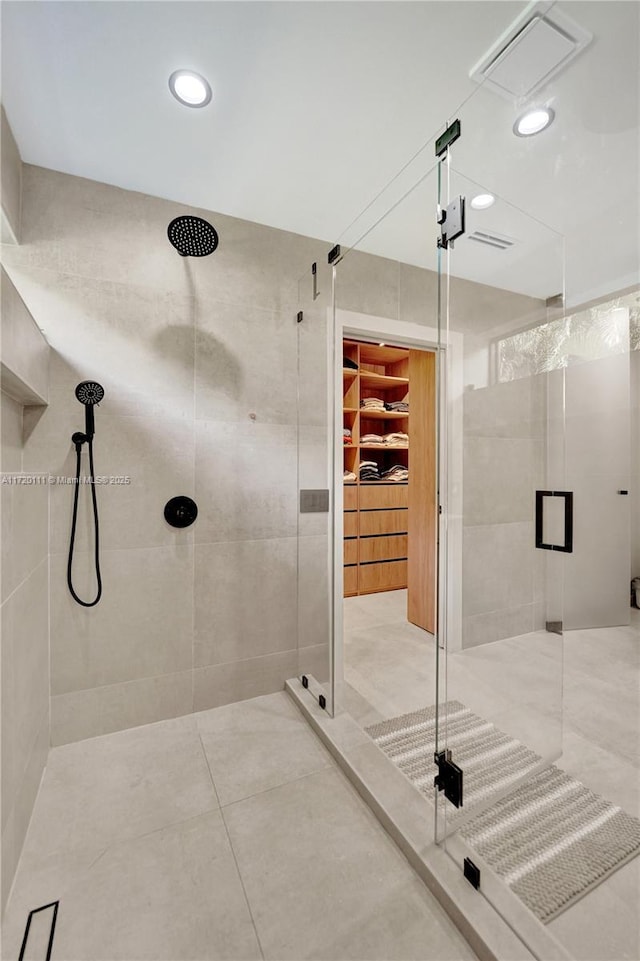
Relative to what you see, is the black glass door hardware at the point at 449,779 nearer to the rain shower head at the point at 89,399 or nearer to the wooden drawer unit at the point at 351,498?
the rain shower head at the point at 89,399

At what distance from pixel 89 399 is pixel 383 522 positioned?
285 centimetres

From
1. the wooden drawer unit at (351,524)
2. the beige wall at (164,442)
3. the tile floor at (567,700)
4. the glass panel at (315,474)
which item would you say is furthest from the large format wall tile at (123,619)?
the wooden drawer unit at (351,524)

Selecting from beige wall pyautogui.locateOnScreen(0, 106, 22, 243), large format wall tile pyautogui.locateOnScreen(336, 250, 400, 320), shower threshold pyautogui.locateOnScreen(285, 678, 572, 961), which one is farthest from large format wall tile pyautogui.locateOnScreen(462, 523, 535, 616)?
beige wall pyautogui.locateOnScreen(0, 106, 22, 243)

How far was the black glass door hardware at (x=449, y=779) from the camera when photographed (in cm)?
121

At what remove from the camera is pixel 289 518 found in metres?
2.17

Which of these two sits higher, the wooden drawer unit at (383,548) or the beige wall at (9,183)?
the beige wall at (9,183)

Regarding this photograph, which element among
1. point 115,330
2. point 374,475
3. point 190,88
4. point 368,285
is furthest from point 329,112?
point 374,475

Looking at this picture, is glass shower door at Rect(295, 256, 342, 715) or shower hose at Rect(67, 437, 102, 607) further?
glass shower door at Rect(295, 256, 342, 715)

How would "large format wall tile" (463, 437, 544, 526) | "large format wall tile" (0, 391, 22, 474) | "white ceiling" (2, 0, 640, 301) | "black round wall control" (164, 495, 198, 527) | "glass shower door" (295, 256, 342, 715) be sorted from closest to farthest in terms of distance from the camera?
"white ceiling" (2, 0, 640, 301), "large format wall tile" (0, 391, 22, 474), "large format wall tile" (463, 437, 544, 526), "black round wall control" (164, 495, 198, 527), "glass shower door" (295, 256, 342, 715)

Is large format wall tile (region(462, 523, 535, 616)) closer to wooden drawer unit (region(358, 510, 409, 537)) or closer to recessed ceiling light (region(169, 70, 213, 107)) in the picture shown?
recessed ceiling light (region(169, 70, 213, 107))

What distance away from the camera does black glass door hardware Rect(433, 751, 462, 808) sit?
3.98ft

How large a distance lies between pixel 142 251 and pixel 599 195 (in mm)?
2018

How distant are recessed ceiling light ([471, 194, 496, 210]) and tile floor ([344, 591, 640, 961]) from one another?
157 cm

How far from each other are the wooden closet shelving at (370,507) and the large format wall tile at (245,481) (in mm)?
1708
